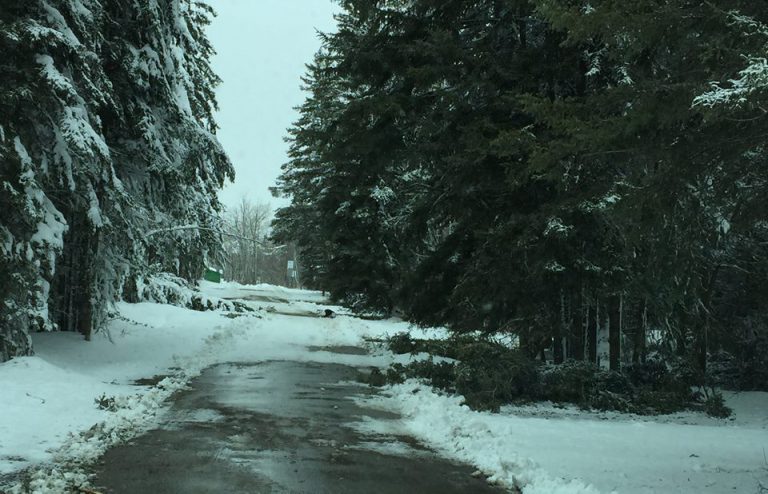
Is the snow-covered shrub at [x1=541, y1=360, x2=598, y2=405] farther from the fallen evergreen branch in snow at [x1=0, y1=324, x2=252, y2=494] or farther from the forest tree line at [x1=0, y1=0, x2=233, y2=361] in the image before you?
the forest tree line at [x1=0, y1=0, x2=233, y2=361]

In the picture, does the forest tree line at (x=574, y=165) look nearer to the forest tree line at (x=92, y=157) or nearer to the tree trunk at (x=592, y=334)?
the tree trunk at (x=592, y=334)

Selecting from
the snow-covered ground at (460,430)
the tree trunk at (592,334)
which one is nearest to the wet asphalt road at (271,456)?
the snow-covered ground at (460,430)

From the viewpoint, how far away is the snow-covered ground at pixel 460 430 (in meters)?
5.90

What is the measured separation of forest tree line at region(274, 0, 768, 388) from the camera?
18.2 feet

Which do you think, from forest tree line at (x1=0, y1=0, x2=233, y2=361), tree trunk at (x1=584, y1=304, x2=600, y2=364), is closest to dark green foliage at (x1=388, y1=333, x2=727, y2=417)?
tree trunk at (x1=584, y1=304, x2=600, y2=364)

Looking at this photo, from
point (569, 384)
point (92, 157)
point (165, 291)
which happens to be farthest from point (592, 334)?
point (165, 291)

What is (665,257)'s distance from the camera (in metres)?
8.26

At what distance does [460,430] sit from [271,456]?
2.48m

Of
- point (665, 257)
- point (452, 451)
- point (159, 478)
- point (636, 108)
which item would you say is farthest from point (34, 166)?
point (665, 257)

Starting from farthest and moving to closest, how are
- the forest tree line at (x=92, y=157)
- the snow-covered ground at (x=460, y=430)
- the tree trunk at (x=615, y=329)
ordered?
the tree trunk at (x=615, y=329) < the forest tree line at (x=92, y=157) < the snow-covered ground at (x=460, y=430)

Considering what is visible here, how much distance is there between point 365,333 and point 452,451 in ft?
54.7

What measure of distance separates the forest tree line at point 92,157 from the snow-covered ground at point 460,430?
1.10 meters

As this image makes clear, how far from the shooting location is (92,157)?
1005 centimetres

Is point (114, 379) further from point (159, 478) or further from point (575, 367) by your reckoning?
point (575, 367)
